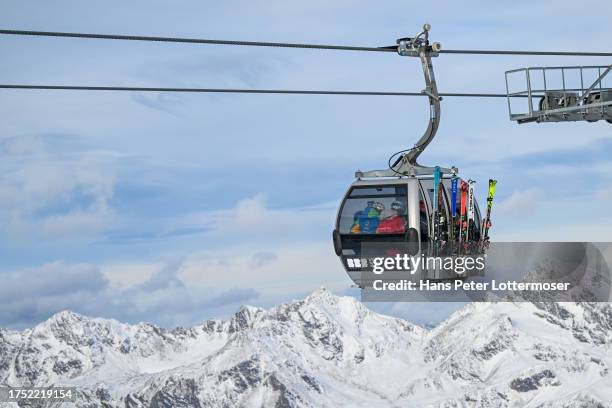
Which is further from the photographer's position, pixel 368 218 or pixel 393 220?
pixel 368 218

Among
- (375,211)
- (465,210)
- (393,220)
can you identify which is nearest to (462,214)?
(465,210)

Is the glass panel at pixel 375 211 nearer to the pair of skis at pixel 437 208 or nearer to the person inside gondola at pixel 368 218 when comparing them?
the person inside gondola at pixel 368 218

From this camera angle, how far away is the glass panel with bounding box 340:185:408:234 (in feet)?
79.3

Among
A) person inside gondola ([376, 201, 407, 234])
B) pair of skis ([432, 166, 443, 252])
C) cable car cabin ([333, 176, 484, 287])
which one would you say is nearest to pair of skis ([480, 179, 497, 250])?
cable car cabin ([333, 176, 484, 287])

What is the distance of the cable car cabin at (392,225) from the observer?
78.7ft

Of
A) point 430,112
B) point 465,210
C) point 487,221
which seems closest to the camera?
point 430,112

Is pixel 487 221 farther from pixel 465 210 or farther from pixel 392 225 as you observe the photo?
pixel 392 225

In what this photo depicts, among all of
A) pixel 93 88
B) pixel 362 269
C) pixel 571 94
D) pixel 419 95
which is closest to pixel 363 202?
pixel 362 269

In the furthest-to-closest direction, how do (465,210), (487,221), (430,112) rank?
(487,221)
(465,210)
(430,112)

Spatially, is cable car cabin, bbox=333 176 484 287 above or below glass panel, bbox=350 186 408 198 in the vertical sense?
below

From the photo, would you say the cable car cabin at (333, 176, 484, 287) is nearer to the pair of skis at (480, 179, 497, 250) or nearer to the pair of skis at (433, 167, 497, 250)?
the pair of skis at (433, 167, 497, 250)

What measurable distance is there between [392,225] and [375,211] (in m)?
0.53

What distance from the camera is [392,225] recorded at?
24266 mm

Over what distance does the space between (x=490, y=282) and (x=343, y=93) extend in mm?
7745
